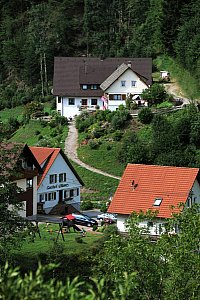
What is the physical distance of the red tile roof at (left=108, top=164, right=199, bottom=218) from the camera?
37.8 metres

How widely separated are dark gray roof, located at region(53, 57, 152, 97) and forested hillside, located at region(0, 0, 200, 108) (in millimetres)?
4824

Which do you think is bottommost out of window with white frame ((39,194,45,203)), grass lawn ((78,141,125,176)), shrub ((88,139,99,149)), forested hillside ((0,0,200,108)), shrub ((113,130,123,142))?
window with white frame ((39,194,45,203))

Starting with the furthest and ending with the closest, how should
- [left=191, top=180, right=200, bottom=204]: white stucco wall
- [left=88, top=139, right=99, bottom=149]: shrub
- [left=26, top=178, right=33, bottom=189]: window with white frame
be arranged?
[left=88, top=139, right=99, bottom=149]: shrub < [left=26, top=178, right=33, bottom=189]: window with white frame < [left=191, top=180, right=200, bottom=204]: white stucco wall

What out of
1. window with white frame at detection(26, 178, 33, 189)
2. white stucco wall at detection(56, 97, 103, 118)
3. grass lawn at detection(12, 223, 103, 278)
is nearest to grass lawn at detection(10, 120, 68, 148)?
white stucco wall at detection(56, 97, 103, 118)

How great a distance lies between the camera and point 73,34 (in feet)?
263

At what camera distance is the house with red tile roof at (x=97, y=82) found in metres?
60.4

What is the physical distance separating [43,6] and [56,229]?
49.3 m

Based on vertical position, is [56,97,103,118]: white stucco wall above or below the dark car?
above

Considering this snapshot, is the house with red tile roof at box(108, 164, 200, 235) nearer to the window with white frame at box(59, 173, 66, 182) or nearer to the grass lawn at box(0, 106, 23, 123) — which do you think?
the window with white frame at box(59, 173, 66, 182)

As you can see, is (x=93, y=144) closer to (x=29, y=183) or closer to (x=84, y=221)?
(x=29, y=183)

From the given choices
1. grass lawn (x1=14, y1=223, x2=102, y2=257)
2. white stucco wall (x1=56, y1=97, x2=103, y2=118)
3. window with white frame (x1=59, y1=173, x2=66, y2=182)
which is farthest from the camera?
white stucco wall (x1=56, y1=97, x2=103, y2=118)

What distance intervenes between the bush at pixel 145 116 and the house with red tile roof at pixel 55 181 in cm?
1028

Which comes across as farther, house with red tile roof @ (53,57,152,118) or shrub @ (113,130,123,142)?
house with red tile roof @ (53,57,152,118)

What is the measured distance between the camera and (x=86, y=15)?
260 ft
